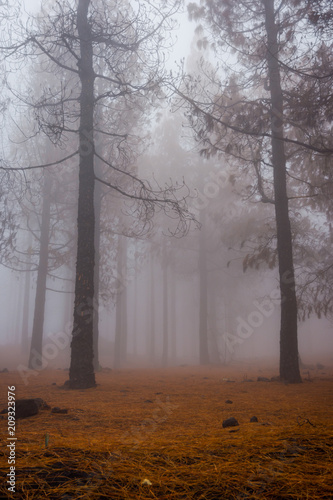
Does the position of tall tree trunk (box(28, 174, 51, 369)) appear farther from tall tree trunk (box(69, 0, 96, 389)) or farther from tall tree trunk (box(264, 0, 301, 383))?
tall tree trunk (box(264, 0, 301, 383))

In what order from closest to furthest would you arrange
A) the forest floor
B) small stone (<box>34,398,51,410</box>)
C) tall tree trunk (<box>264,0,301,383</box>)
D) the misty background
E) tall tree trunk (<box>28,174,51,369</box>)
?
the forest floor → small stone (<box>34,398,51,410</box>) → tall tree trunk (<box>264,0,301,383</box>) → tall tree trunk (<box>28,174,51,369</box>) → the misty background

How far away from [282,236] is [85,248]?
4248 mm

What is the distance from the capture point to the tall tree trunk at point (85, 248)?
235 inches

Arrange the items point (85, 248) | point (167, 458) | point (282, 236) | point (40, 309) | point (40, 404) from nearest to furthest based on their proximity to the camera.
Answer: point (167, 458), point (40, 404), point (85, 248), point (282, 236), point (40, 309)

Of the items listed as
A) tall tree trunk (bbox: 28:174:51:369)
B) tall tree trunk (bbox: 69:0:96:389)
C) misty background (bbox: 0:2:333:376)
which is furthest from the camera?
misty background (bbox: 0:2:333:376)

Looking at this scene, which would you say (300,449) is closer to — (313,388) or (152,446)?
(152,446)

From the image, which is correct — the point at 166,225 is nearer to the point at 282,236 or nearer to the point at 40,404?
the point at 282,236

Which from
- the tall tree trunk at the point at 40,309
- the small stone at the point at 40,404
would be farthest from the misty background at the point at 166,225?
the small stone at the point at 40,404

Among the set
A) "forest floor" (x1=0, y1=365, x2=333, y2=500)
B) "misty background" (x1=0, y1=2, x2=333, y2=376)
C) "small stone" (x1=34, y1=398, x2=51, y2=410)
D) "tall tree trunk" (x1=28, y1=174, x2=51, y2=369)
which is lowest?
"small stone" (x1=34, y1=398, x2=51, y2=410)

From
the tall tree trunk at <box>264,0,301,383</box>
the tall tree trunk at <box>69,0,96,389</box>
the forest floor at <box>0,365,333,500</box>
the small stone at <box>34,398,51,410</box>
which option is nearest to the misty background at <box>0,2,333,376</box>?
the tall tree trunk at <box>264,0,301,383</box>

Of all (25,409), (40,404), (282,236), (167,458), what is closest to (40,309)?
(282,236)

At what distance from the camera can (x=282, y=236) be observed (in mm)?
7594

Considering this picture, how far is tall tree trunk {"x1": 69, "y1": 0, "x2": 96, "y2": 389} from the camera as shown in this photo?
5965mm

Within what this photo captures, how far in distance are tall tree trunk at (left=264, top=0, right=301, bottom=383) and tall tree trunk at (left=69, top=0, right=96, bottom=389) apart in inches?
144
